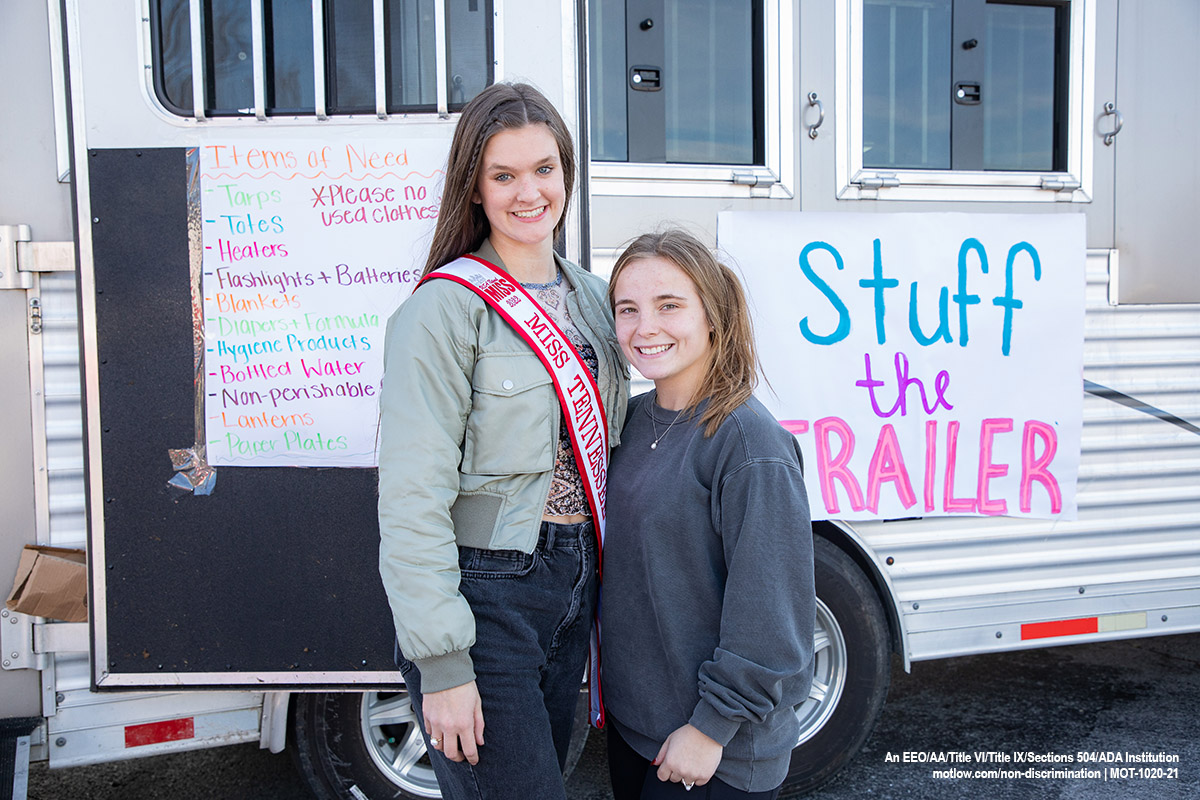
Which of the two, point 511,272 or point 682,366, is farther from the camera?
point 511,272

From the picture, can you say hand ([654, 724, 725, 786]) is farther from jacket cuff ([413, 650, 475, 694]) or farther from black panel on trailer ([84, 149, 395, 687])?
black panel on trailer ([84, 149, 395, 687])

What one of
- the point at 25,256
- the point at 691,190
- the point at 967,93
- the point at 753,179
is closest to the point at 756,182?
the point at 753,179

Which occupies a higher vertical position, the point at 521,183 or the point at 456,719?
the point at 521,183

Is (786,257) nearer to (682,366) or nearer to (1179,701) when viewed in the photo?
(682,366)

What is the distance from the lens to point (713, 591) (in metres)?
1.48

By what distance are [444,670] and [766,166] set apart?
202 cm

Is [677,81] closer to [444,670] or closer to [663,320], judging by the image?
[663,320]

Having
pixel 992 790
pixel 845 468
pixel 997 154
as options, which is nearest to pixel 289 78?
pixel 845 468

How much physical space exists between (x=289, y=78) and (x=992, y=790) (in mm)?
3394

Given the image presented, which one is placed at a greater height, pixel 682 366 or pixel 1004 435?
pixel 682 366

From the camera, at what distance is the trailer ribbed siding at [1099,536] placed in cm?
291

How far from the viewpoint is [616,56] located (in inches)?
106

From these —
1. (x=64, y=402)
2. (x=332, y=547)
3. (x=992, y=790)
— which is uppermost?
(x=64, y=402)


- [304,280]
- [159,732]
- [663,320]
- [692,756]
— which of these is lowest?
[159,732]
